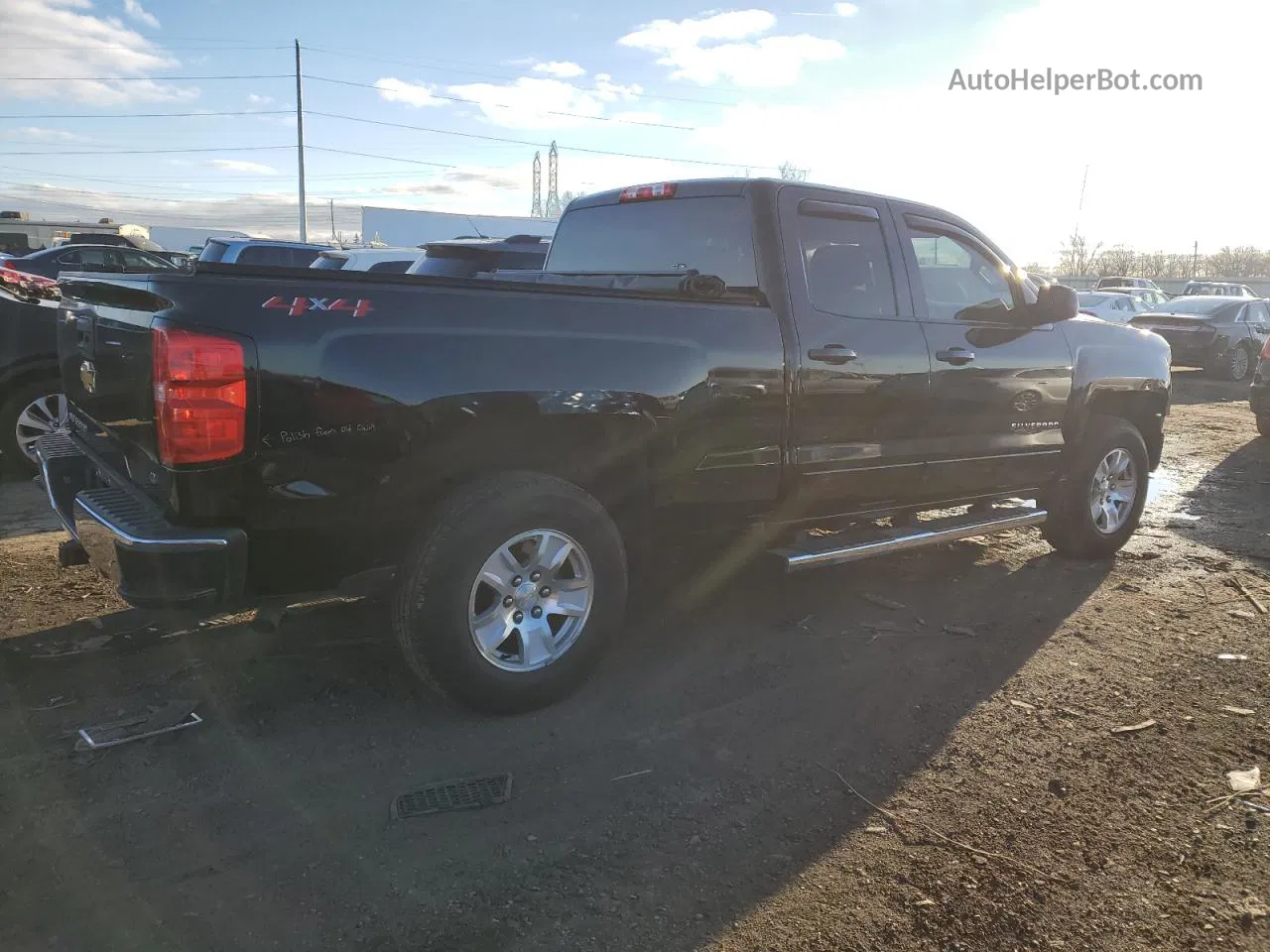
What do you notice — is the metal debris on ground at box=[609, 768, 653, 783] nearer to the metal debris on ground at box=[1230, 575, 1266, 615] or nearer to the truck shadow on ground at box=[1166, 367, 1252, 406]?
the metal debris on ground at box=[1230, 575, 1266, 615]

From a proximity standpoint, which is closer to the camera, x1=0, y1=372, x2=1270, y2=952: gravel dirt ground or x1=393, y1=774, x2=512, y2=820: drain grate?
x1=0, y1=372, x2=1270, y2=952: gravel dirt ground

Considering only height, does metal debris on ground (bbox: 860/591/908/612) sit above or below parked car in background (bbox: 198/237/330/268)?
below

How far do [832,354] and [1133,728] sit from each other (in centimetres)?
195

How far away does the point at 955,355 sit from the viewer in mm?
4766

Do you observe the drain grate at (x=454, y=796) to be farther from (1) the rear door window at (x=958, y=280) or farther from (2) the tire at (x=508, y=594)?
(1) the rear door window at (x=958, y=280)

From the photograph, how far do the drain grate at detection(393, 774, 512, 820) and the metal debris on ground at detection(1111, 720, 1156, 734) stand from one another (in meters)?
2.32

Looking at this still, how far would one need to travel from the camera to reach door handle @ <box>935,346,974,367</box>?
15.4ft

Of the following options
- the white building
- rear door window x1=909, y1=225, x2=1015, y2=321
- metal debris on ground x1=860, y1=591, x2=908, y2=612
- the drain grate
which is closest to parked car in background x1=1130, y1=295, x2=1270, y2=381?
rear door window x1=909, y1=225, x2=1015, y2=321

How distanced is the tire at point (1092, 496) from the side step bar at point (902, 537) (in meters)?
0.27

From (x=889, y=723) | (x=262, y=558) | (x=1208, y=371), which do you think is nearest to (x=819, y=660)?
(x=889, y=723)

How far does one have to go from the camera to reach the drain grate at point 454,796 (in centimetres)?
294

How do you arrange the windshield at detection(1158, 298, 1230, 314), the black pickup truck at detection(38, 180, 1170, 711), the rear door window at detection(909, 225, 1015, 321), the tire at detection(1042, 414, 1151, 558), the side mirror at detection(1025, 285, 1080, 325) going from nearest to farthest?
the black pickup truck at detection(38, 180, 1170, 711) < the rear door window at detection(909, 225, 1015, 321) < the side mirror at detection(1025, 285, 1080, 325) < the tire at detection(1042, 414, 1151, 558) < the windshield at detection(1158, 298, 1230, 314)

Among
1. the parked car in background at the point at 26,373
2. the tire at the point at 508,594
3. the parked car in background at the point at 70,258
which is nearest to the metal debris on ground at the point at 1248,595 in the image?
the tire at the point at 508,594

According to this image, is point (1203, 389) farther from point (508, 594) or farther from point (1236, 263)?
point (1236, 263)
